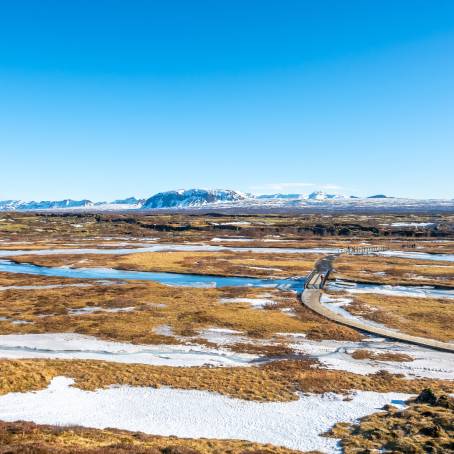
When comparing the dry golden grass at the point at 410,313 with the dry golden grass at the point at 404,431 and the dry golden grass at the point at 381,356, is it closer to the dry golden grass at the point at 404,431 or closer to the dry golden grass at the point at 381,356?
the dry golden grass at the point at 381,356

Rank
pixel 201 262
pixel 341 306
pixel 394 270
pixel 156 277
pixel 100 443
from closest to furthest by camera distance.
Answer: pixel 100 443 → pixel 341 306 → pixel 156 277 → pixel 394 270 → pixel 201 262

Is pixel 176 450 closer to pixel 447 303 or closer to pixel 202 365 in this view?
pixel 202 365

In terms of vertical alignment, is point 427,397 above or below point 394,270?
below

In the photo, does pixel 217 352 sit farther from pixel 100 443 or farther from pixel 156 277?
pixel 156 277

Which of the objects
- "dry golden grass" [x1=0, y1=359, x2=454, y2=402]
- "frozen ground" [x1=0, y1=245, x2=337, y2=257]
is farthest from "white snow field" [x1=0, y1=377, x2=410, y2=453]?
"frozen ground" [x1=0, y1=245, x2=337, y2=257]

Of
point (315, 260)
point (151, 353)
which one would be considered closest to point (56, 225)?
point (315, 260)

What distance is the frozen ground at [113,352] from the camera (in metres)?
33.1

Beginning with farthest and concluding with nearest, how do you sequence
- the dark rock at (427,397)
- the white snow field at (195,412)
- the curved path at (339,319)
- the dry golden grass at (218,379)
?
the curved path at (339,319), the dry golden grass at (218,379), the dark rock at (427,397), the white snow field at (195,412)

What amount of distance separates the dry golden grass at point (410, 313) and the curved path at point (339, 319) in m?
2.25

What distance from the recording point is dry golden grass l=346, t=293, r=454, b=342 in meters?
42.3

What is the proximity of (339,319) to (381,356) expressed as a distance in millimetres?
11336

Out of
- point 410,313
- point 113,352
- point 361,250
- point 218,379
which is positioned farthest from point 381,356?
point 361,250

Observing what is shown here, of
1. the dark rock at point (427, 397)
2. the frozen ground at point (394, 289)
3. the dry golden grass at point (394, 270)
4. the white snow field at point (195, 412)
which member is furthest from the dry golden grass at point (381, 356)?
the dry golden grass at point (394, 270)

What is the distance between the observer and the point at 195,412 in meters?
24.0
